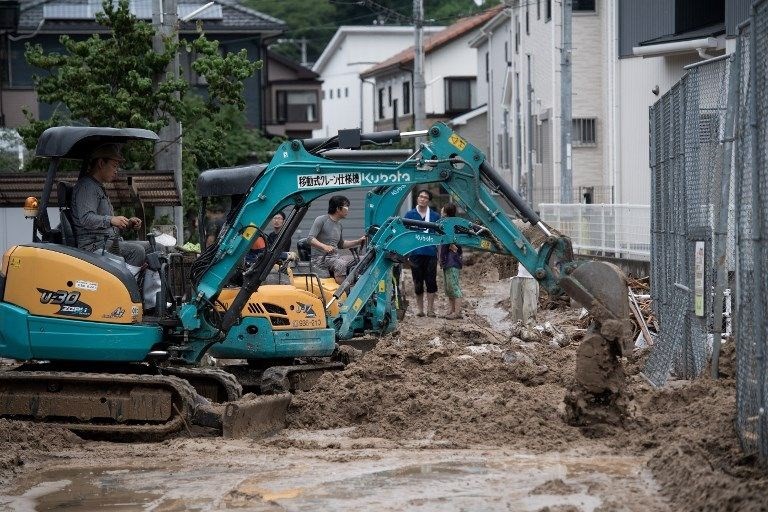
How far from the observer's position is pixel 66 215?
12383 millimetres

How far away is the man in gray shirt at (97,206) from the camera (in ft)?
40.3

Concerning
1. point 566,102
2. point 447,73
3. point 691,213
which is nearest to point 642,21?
point 566,102

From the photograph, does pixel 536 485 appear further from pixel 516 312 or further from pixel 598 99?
pixel 598 99

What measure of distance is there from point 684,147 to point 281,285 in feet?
14.7

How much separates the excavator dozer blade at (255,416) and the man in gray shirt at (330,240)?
17.5ft

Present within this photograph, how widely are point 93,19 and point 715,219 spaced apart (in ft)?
130

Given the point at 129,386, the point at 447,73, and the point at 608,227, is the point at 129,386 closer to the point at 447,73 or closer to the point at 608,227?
the point at 608,227

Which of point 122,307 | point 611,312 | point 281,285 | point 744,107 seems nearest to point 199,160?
point 281,285

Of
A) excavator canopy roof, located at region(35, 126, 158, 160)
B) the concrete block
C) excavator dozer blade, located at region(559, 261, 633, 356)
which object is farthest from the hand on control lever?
the concrete block

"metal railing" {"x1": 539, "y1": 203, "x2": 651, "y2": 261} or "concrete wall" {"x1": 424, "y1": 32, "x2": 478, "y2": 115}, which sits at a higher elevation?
"concrete wall" {"x1": 424, "y1": 32, "x2": 478, "y2": 115}

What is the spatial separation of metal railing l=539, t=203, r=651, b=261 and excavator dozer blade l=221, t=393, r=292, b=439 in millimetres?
11476

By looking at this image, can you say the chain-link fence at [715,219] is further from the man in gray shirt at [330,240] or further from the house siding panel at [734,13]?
the house siding panel at [734,13]

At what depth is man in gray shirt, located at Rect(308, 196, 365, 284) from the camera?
1817cm

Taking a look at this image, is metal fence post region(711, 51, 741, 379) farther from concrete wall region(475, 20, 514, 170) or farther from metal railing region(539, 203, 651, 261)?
concrete wall region(475, 20, 514, 170)
